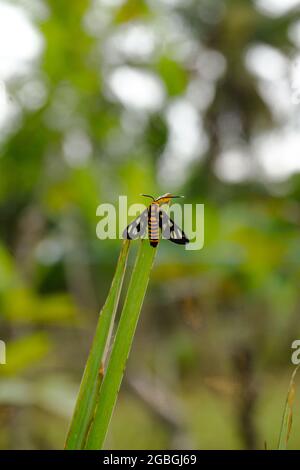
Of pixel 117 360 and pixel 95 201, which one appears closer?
pixel 117 360

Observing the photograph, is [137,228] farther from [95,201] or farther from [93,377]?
[95,201]

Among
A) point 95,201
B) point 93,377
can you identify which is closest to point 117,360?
point 93,377

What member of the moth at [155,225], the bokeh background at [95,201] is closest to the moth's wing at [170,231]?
the moth at [155,225]

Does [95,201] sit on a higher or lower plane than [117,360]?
higher

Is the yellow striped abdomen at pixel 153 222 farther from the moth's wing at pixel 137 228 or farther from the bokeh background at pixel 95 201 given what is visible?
the bokeh background at pixel 95 201

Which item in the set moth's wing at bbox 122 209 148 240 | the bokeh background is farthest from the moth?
the bokeh background

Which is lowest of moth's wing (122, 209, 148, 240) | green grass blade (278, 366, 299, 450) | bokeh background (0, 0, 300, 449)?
green grass blade (278, 366, 299, 450)

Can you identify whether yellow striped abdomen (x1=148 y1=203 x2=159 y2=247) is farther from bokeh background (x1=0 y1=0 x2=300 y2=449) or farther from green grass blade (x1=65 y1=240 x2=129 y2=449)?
bokeh background (x1=0 y1=0 x2=300 y2=449)

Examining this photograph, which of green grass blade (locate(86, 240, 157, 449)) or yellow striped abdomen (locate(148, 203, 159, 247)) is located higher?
yellow striped abdomen (locate(148, 203, 159, 247))
